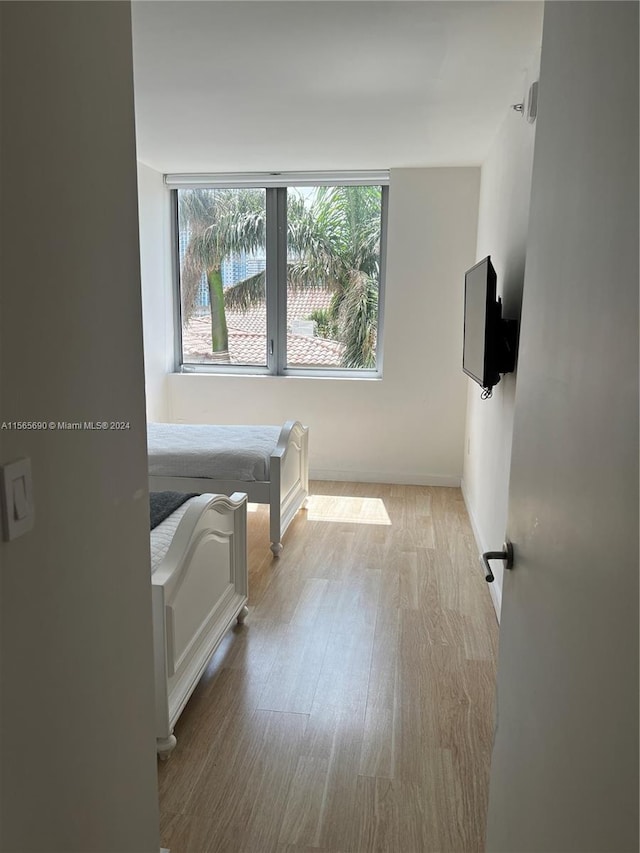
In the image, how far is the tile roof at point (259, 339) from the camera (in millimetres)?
5463

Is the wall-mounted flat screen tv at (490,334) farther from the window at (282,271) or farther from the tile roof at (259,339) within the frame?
the tile roof at (259,339)

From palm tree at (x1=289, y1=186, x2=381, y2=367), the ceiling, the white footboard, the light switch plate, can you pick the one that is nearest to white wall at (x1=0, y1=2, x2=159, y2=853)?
the light switch plate

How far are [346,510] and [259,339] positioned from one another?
1833mm

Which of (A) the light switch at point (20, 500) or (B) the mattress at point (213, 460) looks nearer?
(A) the light switch at point (20, 500)

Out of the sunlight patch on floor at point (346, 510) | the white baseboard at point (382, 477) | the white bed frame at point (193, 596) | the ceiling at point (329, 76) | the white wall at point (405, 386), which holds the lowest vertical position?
the sunlight patch on floor at point (346, 510)

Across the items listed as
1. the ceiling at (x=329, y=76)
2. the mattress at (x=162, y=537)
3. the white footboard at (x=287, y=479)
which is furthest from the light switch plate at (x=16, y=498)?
the white footboard at (x=287, y=479)

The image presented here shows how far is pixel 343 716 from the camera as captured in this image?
7.63 ft

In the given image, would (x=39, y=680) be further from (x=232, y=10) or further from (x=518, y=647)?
(x=232, y=10)

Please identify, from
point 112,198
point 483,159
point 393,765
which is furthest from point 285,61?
point 393,765

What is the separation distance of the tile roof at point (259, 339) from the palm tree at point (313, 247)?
83mm

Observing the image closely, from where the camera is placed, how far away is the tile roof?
17.9 feet

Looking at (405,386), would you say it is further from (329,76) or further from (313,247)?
(329,76)

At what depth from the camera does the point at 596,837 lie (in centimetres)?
76

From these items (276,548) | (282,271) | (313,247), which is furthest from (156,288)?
(276,548)
